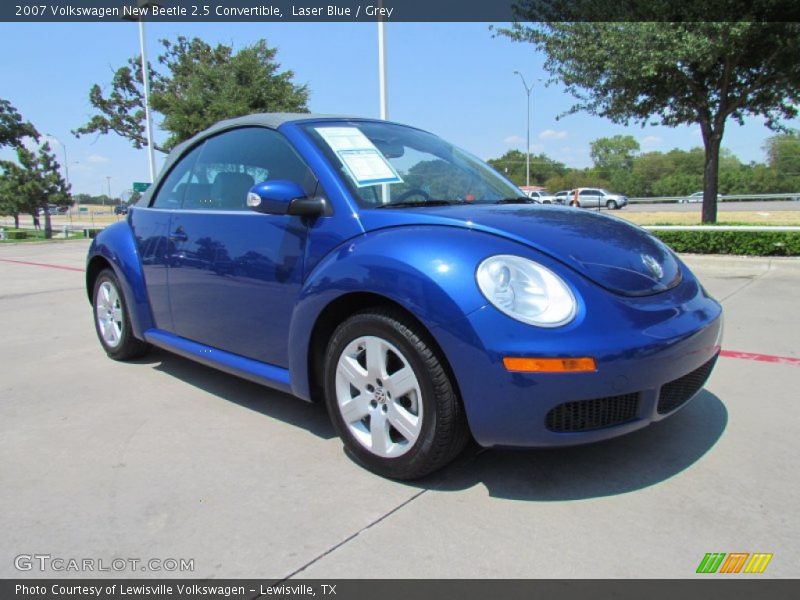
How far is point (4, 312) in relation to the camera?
664 centimetres

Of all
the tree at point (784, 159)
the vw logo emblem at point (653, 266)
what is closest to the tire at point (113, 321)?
the vw logo emblem at point (653, 266)

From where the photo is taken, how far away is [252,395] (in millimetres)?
3602

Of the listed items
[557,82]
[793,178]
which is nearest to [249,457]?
[557,82]

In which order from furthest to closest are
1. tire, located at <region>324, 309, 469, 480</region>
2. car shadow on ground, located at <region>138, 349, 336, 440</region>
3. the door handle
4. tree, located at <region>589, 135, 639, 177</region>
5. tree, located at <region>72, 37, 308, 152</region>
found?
tree, located at <region>589, 135, 639, 177</region>
tree, located at <region>72, 37, 308, 152</region>
the door handle
car shadow on ground, located at <region>138, 349, 336, 440</region>
tire, located at <region>324, 309, 469, 480</region>

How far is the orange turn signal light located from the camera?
2.03 metres

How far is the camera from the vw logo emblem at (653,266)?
2502mm

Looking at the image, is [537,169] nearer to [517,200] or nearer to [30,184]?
[30,184]

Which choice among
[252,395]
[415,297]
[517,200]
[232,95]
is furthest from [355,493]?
[232,95]

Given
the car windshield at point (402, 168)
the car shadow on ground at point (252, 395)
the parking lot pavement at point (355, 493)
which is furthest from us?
the car shadow on ground at point (252, 395)

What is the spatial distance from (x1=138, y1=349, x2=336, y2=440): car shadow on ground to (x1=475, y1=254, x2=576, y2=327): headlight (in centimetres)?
130

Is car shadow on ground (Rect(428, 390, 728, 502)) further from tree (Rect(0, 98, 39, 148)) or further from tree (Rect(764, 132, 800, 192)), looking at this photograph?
tree (Rect(764, 132, 800, 192))

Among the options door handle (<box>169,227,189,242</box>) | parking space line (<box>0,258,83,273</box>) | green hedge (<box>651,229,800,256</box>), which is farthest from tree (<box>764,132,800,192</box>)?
door handle (<box>169,227,189,242</box>)

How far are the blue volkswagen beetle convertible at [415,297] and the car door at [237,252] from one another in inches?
0.5

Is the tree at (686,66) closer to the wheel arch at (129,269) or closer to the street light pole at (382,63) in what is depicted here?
the street light pole at (382,63)
